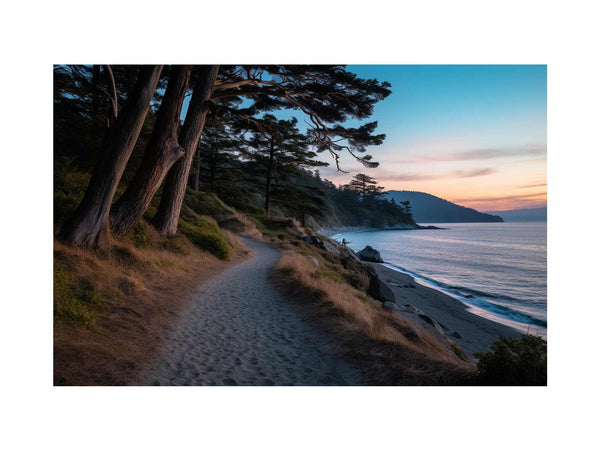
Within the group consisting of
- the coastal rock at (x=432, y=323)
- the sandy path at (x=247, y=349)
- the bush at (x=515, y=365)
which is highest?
the bush at (x=515, y=365)

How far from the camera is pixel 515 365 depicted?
2.87 metres

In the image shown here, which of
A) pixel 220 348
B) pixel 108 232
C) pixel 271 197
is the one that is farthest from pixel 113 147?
pixel 271 197

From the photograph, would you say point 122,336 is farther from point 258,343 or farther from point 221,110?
point 221,110

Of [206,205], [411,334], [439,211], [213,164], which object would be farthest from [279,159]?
[411,334]

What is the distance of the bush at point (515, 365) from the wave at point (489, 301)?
31.9 feet

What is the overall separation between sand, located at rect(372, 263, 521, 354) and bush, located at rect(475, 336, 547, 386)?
17.5 feet

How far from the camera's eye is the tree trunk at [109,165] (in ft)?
20.1

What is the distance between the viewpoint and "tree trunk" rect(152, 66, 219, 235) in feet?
28.0

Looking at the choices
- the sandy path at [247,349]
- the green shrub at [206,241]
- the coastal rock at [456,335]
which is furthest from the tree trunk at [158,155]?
the coastal rock at [456,335]

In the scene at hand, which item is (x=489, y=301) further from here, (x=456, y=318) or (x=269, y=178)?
(x=269, y=178)

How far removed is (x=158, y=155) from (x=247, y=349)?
552cm

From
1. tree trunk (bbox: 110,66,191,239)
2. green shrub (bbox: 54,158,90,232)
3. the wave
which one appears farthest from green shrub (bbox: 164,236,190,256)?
the wave

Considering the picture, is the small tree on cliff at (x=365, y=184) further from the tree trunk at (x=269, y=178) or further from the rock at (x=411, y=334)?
the rock at (x=411, y=334)

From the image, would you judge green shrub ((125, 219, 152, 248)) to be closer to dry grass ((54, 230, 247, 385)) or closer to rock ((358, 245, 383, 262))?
dry grass ((54, 230, 247, 385))
